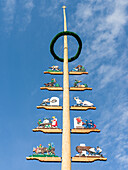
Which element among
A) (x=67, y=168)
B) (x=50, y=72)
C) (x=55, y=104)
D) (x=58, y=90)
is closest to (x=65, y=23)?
(x=50, y=72)

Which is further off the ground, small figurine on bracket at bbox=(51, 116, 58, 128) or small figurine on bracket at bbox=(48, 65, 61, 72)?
small figurine on bracket at bbox=(48, 65, 61, 72)

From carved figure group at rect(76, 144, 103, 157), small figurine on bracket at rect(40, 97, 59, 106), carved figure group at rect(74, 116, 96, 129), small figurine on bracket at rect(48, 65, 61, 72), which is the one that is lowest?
carved figure group at rect(76, 144, 103, 157)

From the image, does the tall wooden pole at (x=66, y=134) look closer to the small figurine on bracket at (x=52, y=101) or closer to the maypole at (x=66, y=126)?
the maypole at (x=66, y=126)

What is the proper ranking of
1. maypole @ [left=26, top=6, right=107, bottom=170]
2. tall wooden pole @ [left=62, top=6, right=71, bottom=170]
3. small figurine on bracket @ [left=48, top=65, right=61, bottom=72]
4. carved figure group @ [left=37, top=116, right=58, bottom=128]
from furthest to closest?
1. small figurine on bracket @ [left=48, top=65, right=61, bottom=72]
2. carved figure group @ [left=37, top=116, right=58, bottom=128]
3. maypole @ [left=26, top=6, right=107, bottom=170]
4. tall wooden pole @ [left=62, top=6, right=71, bottom=170]

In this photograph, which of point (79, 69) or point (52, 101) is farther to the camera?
point (79, 69)

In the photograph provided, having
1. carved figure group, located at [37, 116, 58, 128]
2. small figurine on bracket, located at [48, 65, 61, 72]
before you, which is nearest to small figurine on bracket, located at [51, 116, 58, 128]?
carved figure group, located at [37, 116, 58, 128]

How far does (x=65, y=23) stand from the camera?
473 inches

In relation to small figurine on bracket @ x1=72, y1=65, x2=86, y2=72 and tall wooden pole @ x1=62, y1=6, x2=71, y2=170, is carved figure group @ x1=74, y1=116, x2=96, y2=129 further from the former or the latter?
small figurine on bracket @ x1=72, y1=65, x2=86, y2=72

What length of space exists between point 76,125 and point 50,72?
3062mm

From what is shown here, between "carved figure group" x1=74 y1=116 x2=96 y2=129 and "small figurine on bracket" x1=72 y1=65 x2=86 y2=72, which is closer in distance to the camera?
"carved figure group" x1=74 y1=116 x2=96 y2=129

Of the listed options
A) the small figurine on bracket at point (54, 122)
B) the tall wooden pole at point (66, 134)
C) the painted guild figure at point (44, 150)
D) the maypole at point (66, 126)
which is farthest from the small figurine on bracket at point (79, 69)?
the painted guild figure at point (44, 150)

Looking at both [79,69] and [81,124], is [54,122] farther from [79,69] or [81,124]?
[79,69]

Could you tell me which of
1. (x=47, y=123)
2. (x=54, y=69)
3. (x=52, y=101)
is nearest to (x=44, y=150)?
(x=47, y=123)

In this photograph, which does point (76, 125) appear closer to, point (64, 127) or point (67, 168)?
point (64, 127)
